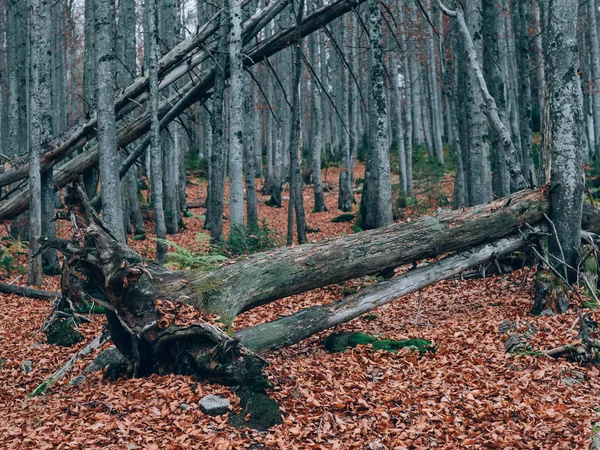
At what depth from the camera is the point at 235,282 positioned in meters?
6.36

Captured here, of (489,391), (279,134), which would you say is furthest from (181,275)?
(279,134)

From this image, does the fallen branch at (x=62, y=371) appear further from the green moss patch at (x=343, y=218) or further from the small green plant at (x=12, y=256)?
the green moss patch at (x=343, y=218)

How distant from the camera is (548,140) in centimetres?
835

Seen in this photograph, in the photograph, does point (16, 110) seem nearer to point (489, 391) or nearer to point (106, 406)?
point (106, 406)

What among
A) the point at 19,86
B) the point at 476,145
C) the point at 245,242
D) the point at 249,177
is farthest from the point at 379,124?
the point at 19,86

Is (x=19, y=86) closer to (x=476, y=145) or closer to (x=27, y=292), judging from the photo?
(x=27, y=292)

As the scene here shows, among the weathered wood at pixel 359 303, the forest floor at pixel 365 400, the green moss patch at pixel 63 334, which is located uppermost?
the weathered wood at pixel 359 303

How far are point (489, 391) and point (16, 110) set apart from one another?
48.2 feet

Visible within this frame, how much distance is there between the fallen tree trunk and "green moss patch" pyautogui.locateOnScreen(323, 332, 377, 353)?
194 millimetres

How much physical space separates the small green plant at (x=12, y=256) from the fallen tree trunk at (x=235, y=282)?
15.7 ft

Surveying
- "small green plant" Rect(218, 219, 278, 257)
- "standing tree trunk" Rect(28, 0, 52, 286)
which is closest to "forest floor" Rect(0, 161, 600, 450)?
"standing tree trunk" Rect(28, 0, 52, 286)

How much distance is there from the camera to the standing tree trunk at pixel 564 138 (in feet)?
25.7

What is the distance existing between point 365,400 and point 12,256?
33.4ft

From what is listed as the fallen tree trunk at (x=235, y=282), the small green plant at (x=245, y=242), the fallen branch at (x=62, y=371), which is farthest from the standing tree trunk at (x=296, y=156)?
the fallen branch at (x=62, y=371)
